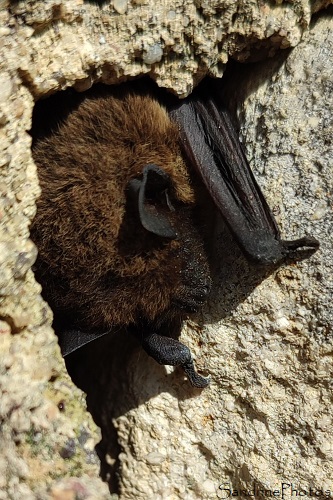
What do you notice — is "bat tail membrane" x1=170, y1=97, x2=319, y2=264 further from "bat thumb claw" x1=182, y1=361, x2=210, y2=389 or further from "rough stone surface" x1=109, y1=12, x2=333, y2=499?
"bat thumb claw" x1=182, y1=361, x2=210, y2=389

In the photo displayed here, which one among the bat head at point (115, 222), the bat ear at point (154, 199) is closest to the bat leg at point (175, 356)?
the bat head at point (115, 222)

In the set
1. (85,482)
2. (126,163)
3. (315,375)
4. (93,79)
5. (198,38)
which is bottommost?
(85,482)

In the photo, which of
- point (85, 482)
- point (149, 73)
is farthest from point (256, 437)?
point (149, 73)

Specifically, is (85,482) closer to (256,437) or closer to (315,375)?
(256,437)

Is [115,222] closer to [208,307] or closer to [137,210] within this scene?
[137,210]

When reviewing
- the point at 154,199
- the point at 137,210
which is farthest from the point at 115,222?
the point at 154,199

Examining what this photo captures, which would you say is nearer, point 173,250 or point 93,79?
point 93,79

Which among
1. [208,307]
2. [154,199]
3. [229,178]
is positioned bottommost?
[208,307]
